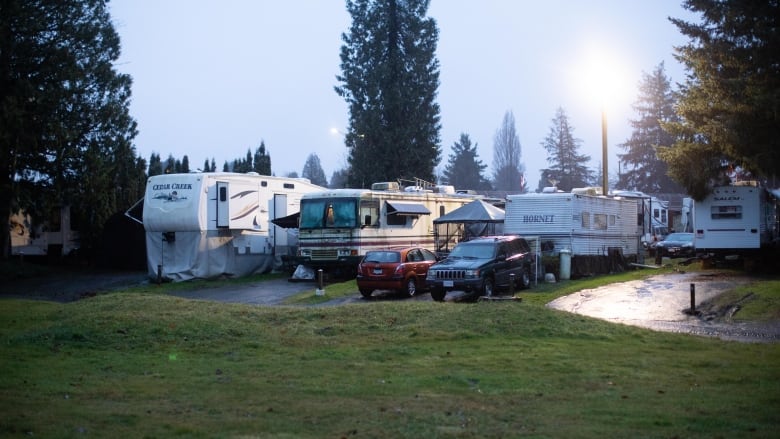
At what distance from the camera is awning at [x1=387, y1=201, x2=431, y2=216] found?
2909cm

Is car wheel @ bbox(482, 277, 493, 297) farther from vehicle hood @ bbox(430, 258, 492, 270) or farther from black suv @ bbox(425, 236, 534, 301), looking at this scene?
vehicle hood @ bbox(430, 258, 492, 270)

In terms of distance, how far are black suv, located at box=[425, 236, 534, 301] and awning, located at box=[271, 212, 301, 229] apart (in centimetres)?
899

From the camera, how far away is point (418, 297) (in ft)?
76.7

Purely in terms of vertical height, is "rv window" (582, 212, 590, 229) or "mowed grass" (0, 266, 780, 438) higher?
"rv window" (582, 212, 590, 229)

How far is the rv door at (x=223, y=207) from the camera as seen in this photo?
2931 centimetres

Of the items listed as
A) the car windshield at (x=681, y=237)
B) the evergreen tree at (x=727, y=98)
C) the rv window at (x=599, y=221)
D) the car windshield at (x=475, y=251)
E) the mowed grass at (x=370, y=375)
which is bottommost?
the mowed grass at (x=370, y=375)

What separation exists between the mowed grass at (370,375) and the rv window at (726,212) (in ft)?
49.5

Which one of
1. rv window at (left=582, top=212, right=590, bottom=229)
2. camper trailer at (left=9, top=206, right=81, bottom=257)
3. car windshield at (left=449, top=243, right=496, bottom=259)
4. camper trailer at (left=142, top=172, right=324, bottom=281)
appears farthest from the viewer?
camper trailer at (left=9, top=206, right=81, bottom=257)

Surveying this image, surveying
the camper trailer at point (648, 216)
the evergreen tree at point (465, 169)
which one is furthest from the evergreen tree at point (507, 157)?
the camper trailer at point (648, 216)

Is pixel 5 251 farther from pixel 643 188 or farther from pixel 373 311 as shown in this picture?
pixel 643 188

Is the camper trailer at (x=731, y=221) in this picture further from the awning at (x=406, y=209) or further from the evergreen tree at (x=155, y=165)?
the evergreen tree at (x=155, y=165)

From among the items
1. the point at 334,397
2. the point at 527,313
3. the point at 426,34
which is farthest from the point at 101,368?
the point at 426,34

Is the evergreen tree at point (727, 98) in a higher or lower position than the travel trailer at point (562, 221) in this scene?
higher

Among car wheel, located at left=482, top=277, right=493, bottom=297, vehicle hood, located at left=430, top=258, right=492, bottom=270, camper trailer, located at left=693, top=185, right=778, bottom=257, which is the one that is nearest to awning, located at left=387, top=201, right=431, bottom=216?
vehicle hood, located at left=430, top=258, right=492, bottom=270
